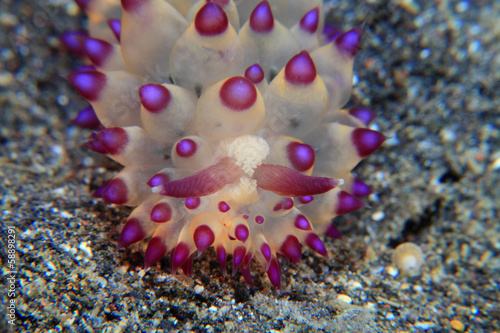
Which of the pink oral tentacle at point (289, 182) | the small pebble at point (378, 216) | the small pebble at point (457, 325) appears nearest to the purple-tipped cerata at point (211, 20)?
the pink oral tentacle at point (289, 182)

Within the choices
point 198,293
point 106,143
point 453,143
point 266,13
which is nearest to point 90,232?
point 106,143

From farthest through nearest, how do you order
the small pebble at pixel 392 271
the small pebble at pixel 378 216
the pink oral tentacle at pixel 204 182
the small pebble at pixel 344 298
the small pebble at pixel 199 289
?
the small pebble at pixel 378 216 → the small pebble at pixel 392 271 → the small pebble at pixel 344 298 → the small pebble at pixel 199 289 → the pink oral tentacle at pixel 204 182

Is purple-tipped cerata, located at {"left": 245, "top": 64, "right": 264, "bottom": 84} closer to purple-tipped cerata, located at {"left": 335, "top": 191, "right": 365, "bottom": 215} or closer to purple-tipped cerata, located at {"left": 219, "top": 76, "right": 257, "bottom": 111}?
purple-tipped cerata, located at {"left": 219, "top": 76, "right": 257, "bottom": 111}

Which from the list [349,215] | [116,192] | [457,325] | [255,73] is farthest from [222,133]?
[457,325]

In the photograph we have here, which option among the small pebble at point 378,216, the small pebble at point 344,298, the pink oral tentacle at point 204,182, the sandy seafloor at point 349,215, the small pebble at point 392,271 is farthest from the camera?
the small pebble at point 378,216

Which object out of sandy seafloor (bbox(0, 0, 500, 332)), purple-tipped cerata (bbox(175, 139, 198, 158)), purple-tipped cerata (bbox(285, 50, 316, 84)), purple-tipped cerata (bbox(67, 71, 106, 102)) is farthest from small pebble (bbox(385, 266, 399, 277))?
purple-tipped cerata (bbox(67, 71, 106, 102))

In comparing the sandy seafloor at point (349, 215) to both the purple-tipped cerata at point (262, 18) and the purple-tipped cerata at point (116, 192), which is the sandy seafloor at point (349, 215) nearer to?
the purple-tipped cerata at point (116, 192)
